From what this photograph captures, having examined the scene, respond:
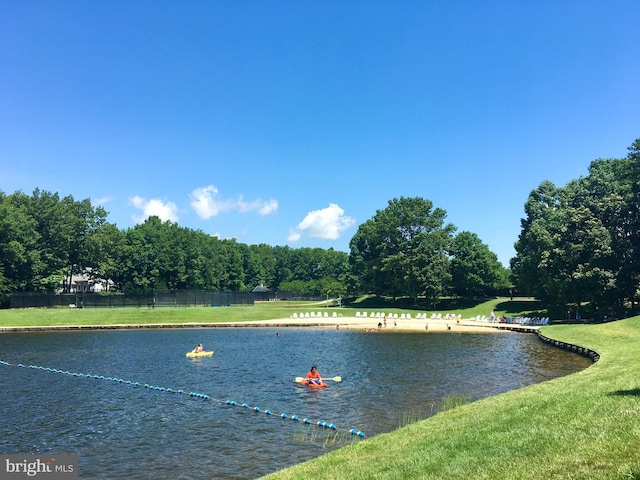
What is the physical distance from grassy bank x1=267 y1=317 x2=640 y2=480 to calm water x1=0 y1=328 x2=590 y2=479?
3126 millimetres

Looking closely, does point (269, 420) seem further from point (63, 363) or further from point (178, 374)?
point (63, 363)

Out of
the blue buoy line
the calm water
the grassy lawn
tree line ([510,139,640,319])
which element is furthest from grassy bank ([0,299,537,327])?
the grassy lawn

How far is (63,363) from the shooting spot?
3120 cm

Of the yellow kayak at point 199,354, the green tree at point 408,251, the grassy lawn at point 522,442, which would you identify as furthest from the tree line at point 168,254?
the grassy lawn at point 522,442

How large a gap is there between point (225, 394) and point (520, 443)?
1582cm

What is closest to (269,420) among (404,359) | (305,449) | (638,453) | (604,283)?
(305,449)

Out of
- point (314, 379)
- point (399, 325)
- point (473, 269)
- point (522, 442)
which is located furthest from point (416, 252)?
point (522, 442)

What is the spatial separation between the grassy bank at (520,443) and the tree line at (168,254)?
66.8 meters

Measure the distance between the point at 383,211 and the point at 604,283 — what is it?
5173cm

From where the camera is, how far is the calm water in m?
14.4

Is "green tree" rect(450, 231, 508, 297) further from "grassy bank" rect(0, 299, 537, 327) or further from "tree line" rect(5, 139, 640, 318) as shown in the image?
"grassy bank" rect(0, 299, 537, 327)

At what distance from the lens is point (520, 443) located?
29.7 feet

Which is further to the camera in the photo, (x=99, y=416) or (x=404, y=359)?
(x=404, y=359)

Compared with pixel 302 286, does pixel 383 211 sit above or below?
above
